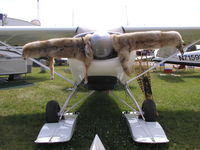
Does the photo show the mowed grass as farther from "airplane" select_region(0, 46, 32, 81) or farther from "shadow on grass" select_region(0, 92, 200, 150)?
"airplane" select_region(0, 46, 32, 81)

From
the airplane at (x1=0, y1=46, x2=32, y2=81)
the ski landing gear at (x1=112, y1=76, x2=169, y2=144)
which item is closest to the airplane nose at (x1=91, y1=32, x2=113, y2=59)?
the ski landing gear at (x1=112, y1=76, x2=169, y2=144)

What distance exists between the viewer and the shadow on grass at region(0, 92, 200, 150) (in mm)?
3172

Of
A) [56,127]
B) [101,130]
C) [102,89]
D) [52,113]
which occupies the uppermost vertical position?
[102,89]

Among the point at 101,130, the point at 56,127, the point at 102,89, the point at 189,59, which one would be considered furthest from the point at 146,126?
the point at 189,59

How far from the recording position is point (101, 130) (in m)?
3.74

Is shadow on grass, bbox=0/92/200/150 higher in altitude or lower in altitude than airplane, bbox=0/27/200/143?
lower

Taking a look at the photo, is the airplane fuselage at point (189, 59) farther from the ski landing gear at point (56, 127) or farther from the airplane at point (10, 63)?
the ski landing gear at point (56, 127)

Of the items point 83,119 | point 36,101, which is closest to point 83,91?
point 36,101

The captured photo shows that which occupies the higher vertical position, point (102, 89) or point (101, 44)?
point (101, 44)

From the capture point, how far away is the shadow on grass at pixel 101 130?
317 centimetres

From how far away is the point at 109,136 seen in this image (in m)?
3.48

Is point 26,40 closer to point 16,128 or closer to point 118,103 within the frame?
point 16,128

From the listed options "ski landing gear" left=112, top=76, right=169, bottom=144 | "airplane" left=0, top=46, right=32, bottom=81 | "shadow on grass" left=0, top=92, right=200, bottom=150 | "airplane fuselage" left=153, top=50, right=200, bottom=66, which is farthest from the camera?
"airplane fuselage" left=153, top=50, right=200, bottom=66

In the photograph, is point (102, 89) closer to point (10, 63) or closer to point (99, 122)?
point (99, 122)
